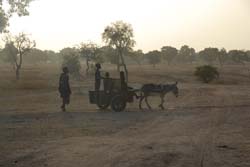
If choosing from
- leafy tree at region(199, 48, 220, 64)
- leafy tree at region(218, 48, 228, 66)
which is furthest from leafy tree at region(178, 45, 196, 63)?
leafy tree at region(218, 48, 228, 66)

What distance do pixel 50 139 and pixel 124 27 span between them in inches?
2555

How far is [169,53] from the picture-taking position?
16562 cm

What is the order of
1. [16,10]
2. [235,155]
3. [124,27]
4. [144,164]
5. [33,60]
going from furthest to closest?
[33,60] < [124,27] < [16,10] < [235,155] < [144,164]

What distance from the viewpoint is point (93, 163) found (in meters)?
9.54

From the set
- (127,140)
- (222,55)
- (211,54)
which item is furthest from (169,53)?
(127,140)

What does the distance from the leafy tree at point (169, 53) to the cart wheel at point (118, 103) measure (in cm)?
14241

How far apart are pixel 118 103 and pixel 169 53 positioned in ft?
477

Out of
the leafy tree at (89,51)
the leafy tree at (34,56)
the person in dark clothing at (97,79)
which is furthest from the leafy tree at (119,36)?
the leafy tree at (34,56)

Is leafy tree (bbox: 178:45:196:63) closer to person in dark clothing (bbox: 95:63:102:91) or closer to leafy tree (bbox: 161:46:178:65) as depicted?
leafy tree (bbox: 161:46:178:65)

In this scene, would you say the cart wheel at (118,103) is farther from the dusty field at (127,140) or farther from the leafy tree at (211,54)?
the leafy tree at (211,54)

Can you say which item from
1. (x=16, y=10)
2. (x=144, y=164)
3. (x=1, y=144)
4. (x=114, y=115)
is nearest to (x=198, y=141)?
(x=144, y=164)

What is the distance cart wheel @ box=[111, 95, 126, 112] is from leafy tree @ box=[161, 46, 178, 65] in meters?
142

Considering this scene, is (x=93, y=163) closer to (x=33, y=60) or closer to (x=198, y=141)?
(x=198, y=141)

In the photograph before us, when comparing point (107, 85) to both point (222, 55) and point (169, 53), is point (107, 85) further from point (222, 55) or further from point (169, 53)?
point (169, 53)
